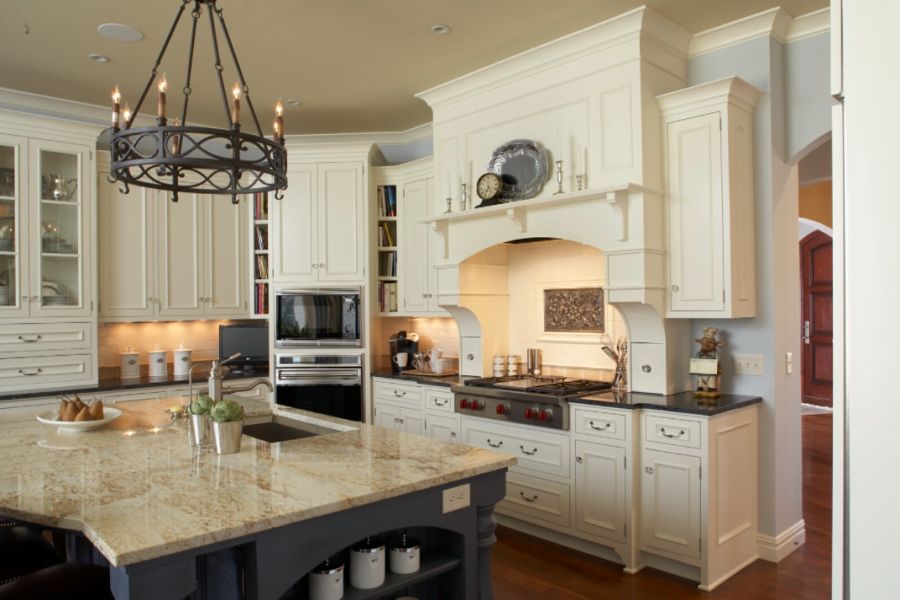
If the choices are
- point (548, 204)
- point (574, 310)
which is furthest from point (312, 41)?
point (574, 310)

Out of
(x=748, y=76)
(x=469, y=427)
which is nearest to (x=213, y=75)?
(x=469, y=427)

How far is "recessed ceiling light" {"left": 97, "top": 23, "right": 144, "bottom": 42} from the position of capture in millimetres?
3607

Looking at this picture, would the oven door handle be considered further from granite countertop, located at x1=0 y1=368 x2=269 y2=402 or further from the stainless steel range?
the stainless steel range

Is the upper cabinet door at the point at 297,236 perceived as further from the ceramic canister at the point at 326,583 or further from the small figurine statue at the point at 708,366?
the ceramic canister at the point at 326,583

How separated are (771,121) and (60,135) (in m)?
4.79

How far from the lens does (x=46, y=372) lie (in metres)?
4.64

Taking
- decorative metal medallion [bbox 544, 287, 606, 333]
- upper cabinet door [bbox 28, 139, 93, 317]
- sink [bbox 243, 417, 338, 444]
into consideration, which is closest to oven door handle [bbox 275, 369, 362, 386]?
upper cabinet door [bbox 28, 139, 93, 317]

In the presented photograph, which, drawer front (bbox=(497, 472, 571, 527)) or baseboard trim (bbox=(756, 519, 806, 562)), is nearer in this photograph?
baseboard trim (bbox=(756, 519, 806, 562))

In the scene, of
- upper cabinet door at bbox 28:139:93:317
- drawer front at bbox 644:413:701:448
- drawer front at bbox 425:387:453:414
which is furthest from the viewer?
upper cabinet door at bbox 28:139:93:317

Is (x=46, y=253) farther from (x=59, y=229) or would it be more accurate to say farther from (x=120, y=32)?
(x=120, y=32)

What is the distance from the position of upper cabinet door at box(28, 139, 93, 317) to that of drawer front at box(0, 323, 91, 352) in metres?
0.09

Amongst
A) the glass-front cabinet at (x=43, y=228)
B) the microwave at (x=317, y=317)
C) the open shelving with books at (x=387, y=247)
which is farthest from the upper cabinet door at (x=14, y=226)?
the open shelving with books at (x=387, y=247)

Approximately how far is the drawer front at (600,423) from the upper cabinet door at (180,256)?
136 inches

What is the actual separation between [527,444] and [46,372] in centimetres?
348
